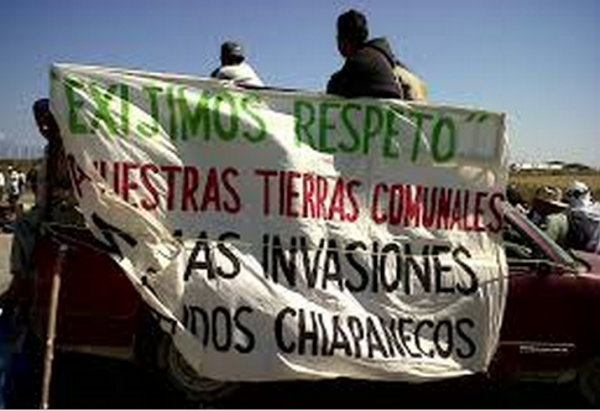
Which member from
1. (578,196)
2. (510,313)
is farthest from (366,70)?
(578,196)

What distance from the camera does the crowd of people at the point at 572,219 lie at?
804cm

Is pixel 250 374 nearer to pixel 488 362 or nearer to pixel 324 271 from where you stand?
pixel 324 271

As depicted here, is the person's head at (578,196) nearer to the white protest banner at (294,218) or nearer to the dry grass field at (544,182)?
the white protest banner at (294,218)

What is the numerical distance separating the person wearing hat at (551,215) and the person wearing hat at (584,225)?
0.09m

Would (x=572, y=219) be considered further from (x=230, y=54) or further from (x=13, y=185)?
(x=13, y=185)

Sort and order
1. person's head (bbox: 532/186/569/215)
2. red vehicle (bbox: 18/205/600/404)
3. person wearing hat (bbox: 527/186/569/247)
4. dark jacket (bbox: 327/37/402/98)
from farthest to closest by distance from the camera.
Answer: person's head (bbox: 532/186/569/215) < person wearing hat (bbox: 527/186/569/247) < dark jacket (bbox: 327/37/402/98) < red vehicle (bbox: 18/205/600/404)

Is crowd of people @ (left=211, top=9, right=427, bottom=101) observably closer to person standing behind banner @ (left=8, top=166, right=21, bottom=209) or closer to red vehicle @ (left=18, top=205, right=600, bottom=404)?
red vehicle @ (left=18, top=205, right=600, bottom=404)

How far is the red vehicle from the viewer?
5578 millimetres

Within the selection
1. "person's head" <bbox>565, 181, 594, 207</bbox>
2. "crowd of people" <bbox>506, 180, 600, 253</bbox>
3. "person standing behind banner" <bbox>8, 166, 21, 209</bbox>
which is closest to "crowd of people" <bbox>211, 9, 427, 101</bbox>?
"crowd of people" <bbox>506, 180, 600, 253</bbox>

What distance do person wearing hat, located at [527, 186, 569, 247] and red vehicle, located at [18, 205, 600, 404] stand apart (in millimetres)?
1632

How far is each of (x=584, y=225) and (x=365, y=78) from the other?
11.4 feet

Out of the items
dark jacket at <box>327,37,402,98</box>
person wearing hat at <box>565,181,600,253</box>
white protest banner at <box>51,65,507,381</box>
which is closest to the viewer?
white protest banner at <box>51,65,507,381</box>

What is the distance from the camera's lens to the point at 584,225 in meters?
8.27

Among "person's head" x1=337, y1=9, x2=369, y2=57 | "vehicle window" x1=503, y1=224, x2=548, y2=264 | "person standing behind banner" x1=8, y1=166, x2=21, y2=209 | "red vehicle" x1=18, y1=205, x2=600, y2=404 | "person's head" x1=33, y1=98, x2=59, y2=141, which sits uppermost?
"person's head" x1=337, y1=9, x2=369, y2=57
